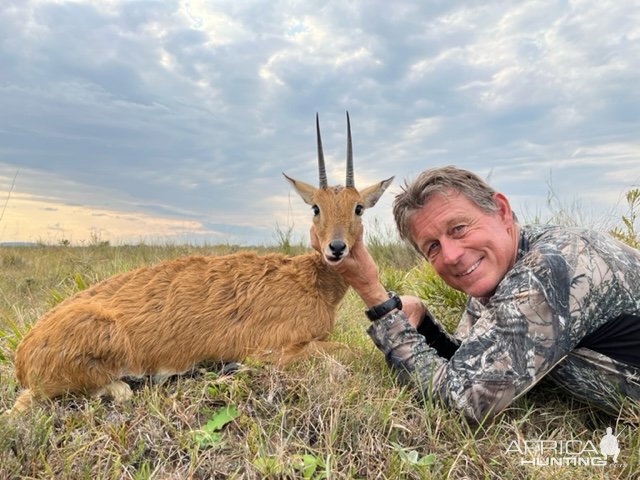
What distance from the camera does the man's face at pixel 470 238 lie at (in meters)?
3.74

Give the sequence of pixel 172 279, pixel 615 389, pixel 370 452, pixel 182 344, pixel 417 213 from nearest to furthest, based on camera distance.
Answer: pixel 370 452 → pixel 615 389 → pixel 417 213 → pixel 182 344 → pixel 172 279

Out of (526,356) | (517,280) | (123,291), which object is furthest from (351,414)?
(123,291)

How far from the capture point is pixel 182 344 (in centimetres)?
428

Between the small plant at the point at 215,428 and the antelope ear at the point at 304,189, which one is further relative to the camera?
the antelope ear at the point at 304,189

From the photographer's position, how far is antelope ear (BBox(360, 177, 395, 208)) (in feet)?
17.3

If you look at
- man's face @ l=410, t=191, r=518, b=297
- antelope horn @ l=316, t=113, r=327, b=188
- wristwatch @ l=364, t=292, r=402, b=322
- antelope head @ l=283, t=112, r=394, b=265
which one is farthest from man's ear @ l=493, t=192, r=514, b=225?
antelope horn @ l=316, t=113, r=327, b=188

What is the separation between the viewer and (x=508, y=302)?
3.25 meters

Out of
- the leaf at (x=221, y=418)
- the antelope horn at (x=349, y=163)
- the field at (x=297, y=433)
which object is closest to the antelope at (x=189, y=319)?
the field at (x=297, y=433)

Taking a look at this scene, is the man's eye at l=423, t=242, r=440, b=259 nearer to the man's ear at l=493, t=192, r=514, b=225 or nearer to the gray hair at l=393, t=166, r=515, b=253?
the gray hair at l=393, t=166, r=515, b=253

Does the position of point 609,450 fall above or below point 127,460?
below

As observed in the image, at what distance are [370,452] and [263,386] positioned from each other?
1.05m

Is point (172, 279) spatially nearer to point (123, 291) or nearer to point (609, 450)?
point (123, 291)

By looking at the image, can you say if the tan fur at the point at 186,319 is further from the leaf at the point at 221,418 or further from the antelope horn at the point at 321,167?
the leaf at the point at 221,418

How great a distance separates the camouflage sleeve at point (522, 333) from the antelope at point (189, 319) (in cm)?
137
